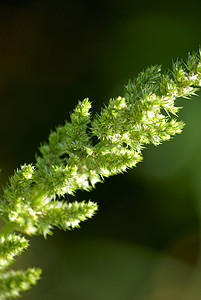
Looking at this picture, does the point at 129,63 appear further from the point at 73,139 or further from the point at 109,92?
the point at 73,139

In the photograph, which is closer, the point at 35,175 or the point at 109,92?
the point at 35,175

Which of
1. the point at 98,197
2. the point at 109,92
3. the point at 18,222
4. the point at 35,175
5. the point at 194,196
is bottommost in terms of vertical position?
the point at 18,222

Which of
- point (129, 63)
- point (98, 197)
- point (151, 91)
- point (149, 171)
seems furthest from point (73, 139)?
point (129, 63)

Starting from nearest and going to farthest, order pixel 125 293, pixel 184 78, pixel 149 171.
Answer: pixel 184 78 → pixel 125 293 → pixel 149 171

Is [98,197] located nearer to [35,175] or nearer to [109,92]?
[109,92]

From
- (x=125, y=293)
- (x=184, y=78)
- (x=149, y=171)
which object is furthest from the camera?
(x=149, y=171)

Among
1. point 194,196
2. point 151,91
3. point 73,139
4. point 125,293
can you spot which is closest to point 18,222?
point 73,139

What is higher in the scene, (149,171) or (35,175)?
(149,171)
